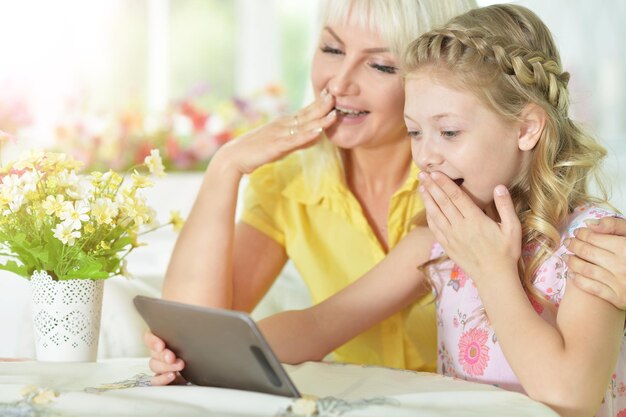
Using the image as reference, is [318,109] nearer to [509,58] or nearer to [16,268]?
[509,58]

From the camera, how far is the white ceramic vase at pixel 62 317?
1962mm

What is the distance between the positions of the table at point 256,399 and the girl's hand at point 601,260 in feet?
0.80

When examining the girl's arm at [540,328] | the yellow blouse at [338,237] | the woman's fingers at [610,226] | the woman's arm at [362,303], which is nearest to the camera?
the girl's arm at [540,328]

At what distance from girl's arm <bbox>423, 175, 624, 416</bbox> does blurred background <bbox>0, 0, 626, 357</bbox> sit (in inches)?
77.9

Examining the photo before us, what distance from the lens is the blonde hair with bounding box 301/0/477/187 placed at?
2398 mm

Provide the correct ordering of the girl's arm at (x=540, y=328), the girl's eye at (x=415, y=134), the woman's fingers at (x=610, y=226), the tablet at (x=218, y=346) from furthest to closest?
the girl's eye at (x=415, y=134) → the woman's fingers at (x=610, y=226) → the girl's arm at (x=540, y=328) → the tablet at (x=218, y=346)

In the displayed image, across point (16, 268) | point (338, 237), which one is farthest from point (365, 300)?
point (16, 268)

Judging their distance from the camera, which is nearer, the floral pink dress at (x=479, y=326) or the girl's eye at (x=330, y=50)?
the floral pink dress at (x=479, y=326)

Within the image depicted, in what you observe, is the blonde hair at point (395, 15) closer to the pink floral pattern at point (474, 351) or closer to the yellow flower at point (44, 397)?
the pink floral pattern at point (474, 351)

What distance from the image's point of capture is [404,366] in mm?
2598

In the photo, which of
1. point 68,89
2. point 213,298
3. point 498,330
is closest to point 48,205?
point 213,298

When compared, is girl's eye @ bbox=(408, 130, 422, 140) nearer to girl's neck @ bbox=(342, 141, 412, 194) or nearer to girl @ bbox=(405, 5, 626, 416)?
girl @ bbox=(405, 5, 626, 416)

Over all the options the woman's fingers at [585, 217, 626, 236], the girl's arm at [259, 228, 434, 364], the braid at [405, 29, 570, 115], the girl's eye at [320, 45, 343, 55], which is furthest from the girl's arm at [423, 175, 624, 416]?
the girl's eye at [320, 45, 343, 55]

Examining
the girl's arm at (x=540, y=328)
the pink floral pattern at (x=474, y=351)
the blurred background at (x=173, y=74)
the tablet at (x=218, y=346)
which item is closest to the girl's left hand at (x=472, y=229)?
the girl's arm at (x=540, y=328)
